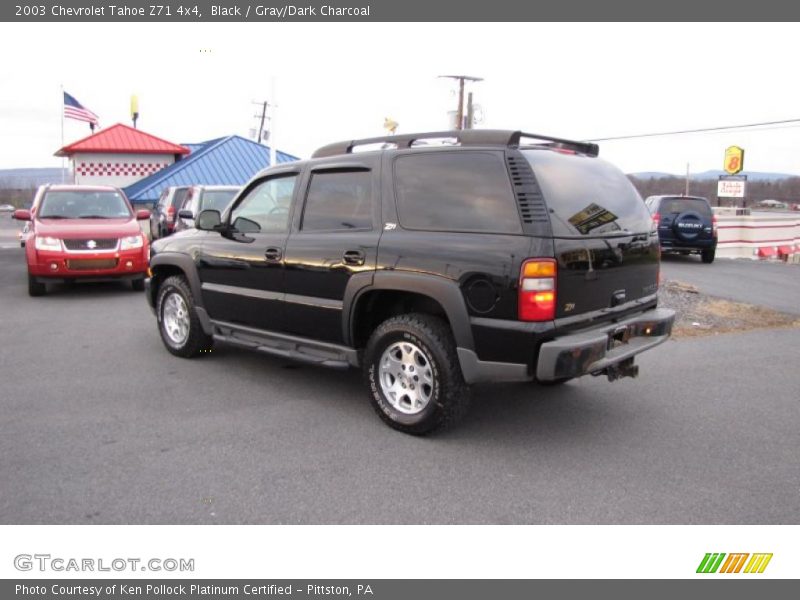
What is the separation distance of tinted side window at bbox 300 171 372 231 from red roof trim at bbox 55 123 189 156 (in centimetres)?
2282

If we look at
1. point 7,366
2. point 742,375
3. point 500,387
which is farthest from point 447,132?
point 7,366

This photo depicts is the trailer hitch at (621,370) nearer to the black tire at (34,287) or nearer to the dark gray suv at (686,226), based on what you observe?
the black tire at (34,287)

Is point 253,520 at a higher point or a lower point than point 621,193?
lower

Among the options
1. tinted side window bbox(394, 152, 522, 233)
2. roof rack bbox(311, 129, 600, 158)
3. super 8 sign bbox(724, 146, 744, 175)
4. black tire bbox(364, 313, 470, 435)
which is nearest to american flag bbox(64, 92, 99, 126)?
roof rack bbox(311, 129, 600, 158)

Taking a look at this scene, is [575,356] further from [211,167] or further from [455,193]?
[211,167]

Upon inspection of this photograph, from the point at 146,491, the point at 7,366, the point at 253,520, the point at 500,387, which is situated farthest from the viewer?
the point at 7,366

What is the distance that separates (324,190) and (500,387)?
221cm

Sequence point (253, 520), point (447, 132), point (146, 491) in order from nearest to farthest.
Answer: point (253, 520), point (146, 491), point (447, 132)

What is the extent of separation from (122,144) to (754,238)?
22114 mm

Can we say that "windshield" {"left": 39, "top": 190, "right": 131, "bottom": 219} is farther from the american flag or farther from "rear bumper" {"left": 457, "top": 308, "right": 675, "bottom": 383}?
the american flag

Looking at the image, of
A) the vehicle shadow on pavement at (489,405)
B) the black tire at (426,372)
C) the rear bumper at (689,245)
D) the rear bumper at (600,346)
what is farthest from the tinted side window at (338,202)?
the rear bumper at (689,245)

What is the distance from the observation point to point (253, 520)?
343cm

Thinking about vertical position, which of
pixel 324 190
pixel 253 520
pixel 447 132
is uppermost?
pixel 447 132

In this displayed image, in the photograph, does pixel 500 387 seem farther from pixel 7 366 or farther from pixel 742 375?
pixel 7 366
